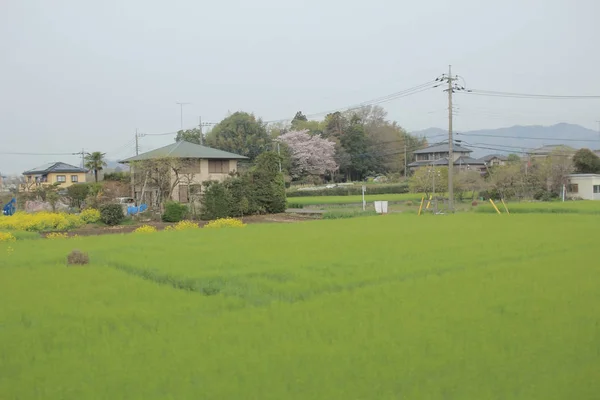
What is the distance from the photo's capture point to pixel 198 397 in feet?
15.6

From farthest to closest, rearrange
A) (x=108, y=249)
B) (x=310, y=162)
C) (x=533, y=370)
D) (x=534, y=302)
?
(x=310, y=162), (x=108, y=249), (x=534, y=302), (x=533, y=370)

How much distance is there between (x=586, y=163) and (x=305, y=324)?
5127cm

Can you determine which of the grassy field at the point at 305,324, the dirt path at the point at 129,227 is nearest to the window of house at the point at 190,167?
the dirt path at the point at 129,227

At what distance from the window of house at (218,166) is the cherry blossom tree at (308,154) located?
24.0 metres

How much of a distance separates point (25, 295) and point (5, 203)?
28019 millimetres

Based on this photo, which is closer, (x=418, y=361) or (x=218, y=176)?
(x=418, y=361)

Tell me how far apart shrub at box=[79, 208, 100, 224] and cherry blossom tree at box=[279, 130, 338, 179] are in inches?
1442

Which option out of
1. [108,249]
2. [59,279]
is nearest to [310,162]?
[108,249]

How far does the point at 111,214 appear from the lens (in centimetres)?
2556

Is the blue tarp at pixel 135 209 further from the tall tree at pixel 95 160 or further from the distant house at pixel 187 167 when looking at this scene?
the tall tree at pixel 95 160

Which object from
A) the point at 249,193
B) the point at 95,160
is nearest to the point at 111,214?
Answer: the point at 249,193

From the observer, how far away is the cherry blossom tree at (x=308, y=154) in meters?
61.3

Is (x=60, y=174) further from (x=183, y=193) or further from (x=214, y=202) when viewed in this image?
(x=214, y=202)

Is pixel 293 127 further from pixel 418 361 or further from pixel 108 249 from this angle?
pixel 418 361
